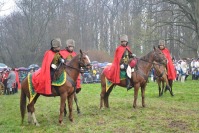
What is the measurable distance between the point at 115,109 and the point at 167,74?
419 cm

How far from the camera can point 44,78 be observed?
8844mm

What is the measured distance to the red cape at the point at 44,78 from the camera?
8.79 metres

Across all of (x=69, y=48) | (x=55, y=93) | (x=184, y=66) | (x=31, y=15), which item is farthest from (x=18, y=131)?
(x=31, y=15)

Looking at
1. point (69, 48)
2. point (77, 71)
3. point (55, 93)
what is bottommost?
point (55, 93)

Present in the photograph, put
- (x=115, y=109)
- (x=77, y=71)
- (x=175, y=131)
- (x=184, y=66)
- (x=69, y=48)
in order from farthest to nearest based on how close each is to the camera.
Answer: (x=184, y=66) → (x=115, y=109) → (x=69, y=48) → (x=77, y=71) → (x=175, y=131)

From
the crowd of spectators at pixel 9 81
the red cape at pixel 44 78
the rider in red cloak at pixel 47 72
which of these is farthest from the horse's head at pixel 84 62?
the crowd of spectators at pixel 9 81

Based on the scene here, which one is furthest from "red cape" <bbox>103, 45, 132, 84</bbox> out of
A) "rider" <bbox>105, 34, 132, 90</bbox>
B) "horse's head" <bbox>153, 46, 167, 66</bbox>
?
"horse's head" <bbox>153, 46, 167, 66</bbox>

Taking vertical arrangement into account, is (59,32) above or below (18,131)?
above

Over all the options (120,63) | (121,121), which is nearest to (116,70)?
(120,63)

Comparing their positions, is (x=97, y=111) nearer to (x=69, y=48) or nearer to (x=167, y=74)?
(x=69, y=48)

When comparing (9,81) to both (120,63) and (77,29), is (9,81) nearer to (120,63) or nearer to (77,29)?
(120,63)

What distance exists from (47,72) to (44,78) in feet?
0.65

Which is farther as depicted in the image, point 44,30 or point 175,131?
point 44,30

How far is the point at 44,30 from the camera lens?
42.5 metres
